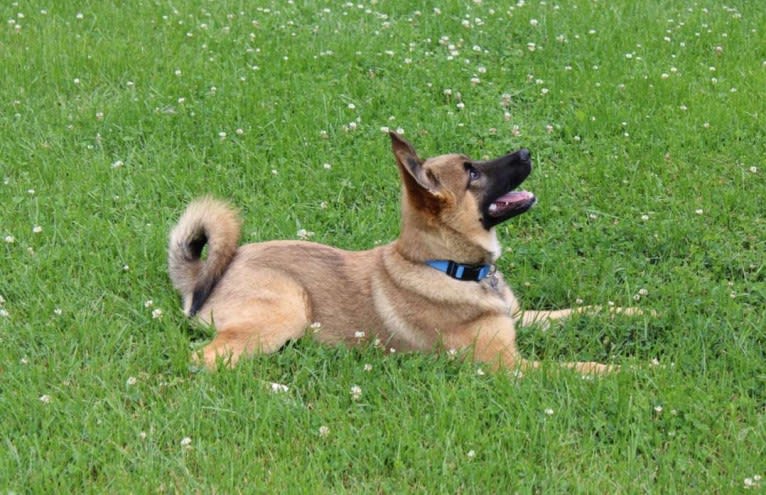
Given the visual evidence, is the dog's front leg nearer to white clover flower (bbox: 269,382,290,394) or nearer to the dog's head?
Answer: the dog's head

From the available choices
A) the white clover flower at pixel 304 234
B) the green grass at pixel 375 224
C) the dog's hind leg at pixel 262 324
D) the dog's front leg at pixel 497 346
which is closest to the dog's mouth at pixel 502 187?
the dog's front leg at pixel 497 346

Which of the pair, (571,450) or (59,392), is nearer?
(571,450)

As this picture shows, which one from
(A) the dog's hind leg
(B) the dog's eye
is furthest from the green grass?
(B) the dog's eye

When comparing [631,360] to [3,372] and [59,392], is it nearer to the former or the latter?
[59,392]

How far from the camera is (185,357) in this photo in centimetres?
514

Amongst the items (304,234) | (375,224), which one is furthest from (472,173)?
(304,234)

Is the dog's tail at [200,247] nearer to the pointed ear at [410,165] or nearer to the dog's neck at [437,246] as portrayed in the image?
the dog's neck at [437,246]

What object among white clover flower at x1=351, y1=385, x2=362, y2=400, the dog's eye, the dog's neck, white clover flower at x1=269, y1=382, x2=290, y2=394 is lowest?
white clover flower at x1=269, y1=382, x2=290, y2=394

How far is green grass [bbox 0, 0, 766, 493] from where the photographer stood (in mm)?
4422

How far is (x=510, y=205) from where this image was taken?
18.3 feet

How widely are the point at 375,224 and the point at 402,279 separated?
4.05 feet

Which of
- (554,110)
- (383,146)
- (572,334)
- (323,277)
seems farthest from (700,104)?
(323,277)

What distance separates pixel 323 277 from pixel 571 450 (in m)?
1.80

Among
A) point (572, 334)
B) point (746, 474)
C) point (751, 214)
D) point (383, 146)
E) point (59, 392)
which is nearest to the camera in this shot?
point (746, 474)
